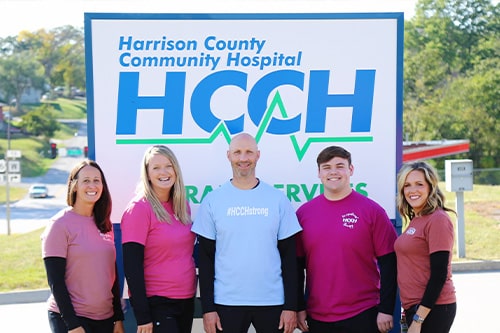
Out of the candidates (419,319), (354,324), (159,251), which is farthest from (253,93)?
(419,319)

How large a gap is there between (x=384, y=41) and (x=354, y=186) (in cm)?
104

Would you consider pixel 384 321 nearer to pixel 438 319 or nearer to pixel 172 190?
pixel 438 319

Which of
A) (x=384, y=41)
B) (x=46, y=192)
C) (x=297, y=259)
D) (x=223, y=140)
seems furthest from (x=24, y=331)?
(x=46, y=192)

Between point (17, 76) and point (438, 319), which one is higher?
point (17, 76)

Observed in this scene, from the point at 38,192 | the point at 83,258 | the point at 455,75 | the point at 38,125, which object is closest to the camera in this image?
the point at 83,258

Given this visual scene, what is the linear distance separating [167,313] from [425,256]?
56.6 inches

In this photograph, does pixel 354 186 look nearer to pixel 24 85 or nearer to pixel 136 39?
pixel 136 39

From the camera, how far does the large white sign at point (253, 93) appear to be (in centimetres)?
464

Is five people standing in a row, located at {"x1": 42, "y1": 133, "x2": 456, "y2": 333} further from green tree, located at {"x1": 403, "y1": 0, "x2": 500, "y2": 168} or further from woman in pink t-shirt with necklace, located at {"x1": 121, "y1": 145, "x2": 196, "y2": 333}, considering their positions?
green tree, located at {"x1": 403, "y1": 0, "x2": 500, "y2": 168}

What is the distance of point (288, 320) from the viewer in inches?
144

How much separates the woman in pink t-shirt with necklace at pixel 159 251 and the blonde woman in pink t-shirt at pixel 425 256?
1189mm

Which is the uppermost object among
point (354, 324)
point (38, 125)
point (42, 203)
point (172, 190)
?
point (38, 125)

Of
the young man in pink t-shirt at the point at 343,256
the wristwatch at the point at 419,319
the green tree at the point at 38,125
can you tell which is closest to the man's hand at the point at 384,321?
the young man in pink t-shirt at the point at 343,256

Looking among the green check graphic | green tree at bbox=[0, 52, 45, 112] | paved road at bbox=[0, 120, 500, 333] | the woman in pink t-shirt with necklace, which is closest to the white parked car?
green tree at bbox=[0, 52, 45, 112]
